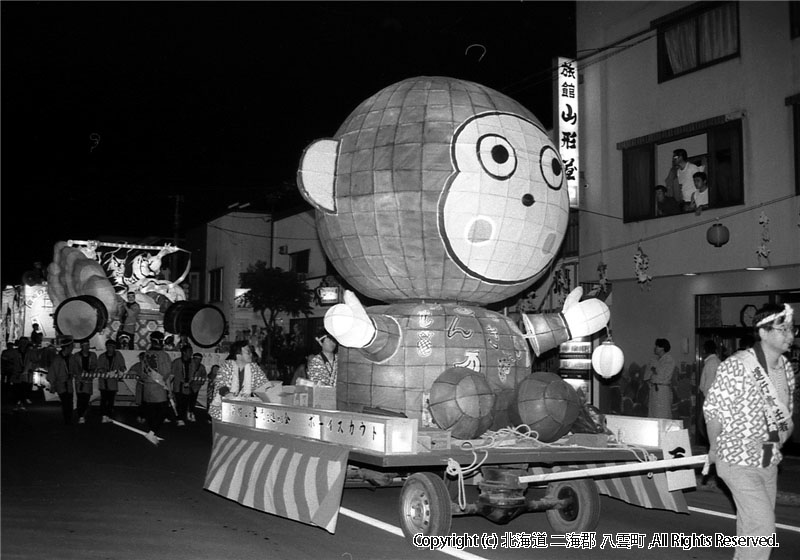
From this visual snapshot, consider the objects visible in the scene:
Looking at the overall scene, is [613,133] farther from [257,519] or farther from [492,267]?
[257,519]

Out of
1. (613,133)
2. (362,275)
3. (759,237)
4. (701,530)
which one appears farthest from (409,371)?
(613,133)

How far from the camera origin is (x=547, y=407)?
6531 millimetres

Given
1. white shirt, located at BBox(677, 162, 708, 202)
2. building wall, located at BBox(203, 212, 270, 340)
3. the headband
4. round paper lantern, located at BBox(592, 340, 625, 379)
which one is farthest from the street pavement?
building wall, located at BBox(203, 212, 270, 340)

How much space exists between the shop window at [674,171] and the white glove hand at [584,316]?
6.55 meters

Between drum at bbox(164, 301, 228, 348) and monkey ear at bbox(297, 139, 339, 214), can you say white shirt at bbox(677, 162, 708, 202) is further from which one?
drum at bbox(164, 301, 228, 348)

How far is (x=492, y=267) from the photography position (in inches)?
301

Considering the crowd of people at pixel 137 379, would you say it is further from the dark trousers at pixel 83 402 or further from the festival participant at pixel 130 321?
the festival participant at pixel 130 321

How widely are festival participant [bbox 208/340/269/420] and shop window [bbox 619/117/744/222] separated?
8285 millimetres

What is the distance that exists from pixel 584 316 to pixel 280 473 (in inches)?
128

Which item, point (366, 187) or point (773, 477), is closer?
point (773, 477)

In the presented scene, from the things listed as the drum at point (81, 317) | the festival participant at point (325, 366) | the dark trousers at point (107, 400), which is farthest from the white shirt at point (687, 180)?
the drum at point (81, 317)

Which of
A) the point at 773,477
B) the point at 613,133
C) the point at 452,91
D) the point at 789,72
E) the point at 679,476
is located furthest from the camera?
the point at 613,133

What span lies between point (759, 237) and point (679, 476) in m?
7.66

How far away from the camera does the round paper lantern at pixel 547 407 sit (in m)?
6.55
